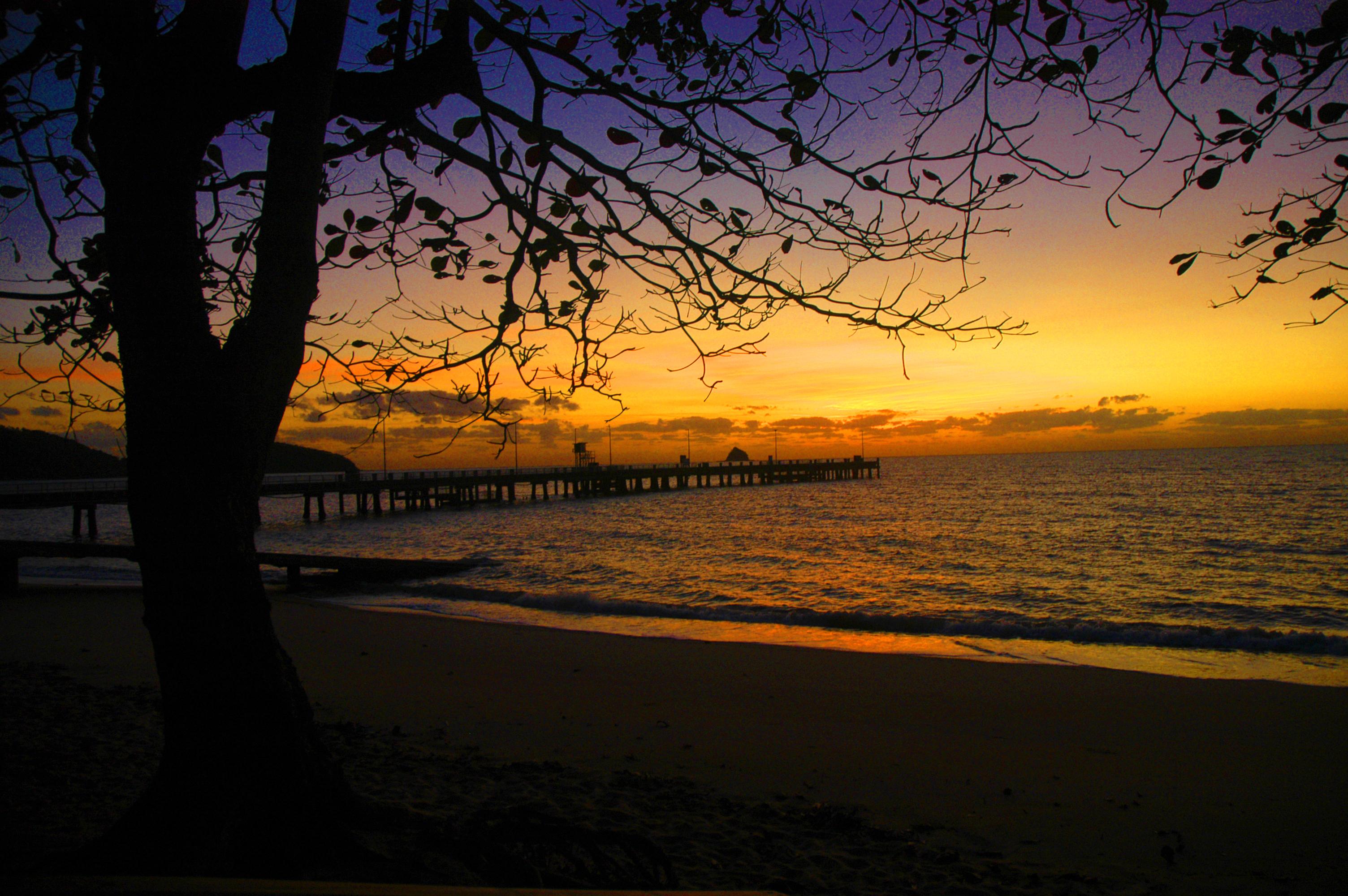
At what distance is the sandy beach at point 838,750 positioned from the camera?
415cm

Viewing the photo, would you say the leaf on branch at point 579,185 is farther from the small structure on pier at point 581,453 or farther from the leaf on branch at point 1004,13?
the small structure on pier at point 581,453

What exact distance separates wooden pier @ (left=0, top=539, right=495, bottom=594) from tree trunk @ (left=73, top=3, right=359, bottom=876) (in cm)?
1247

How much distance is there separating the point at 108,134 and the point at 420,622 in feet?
36.9

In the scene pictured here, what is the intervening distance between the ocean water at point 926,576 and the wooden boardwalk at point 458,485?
2.96 metres

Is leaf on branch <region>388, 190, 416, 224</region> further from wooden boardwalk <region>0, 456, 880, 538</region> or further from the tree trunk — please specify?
wooden boardwalk <region>0, 456, 880, 538</region>

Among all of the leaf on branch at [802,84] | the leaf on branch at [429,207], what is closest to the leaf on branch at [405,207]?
the leaf on branch at [429,207]

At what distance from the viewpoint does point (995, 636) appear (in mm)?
12594

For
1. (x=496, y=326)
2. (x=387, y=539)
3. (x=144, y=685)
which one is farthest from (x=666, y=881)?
(x=387, y=539)

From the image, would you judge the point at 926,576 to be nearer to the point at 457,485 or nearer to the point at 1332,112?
the point at 1332,112

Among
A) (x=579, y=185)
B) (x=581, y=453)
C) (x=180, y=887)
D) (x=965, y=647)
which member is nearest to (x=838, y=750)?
(x=579, y=185)

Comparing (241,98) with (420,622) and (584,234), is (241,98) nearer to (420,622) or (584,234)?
(584,234)

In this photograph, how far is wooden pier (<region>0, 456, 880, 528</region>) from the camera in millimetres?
41812

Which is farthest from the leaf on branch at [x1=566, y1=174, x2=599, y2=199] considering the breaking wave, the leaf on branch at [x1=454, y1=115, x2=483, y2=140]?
the breaking wave

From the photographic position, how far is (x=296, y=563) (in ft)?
57.3
